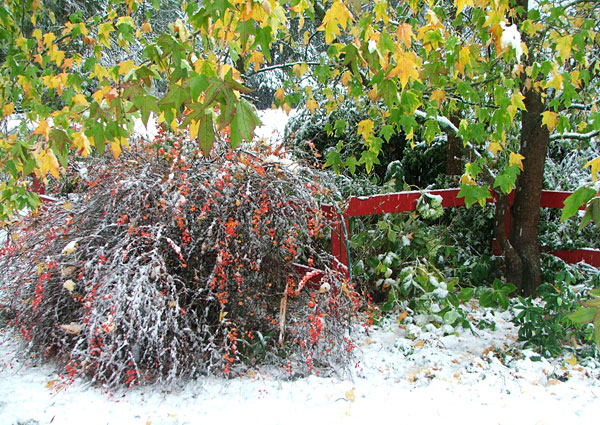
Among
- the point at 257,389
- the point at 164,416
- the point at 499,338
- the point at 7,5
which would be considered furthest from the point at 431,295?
the point at 7,5

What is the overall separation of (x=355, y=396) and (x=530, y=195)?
8.68ft

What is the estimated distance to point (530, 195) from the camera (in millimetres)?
4273

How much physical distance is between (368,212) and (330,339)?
1.13 meters

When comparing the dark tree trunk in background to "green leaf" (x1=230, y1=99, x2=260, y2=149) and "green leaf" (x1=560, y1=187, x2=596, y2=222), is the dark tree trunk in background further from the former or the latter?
"green leaf" (x1=230, y1=99, x2=260, y2=149)

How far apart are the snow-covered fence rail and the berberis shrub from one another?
239mm

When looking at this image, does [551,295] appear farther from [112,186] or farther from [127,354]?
[112,186]

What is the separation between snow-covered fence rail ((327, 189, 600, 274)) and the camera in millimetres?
3494

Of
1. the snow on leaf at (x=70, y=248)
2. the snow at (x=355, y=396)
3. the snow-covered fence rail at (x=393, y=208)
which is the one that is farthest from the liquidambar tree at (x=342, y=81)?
the snow at (x=355, y=396)

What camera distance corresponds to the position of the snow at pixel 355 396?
2.45m

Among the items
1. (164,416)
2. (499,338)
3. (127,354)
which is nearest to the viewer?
(164,416)

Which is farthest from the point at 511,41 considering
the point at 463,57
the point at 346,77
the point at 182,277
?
the point at 182,277

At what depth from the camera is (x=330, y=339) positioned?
3000mm

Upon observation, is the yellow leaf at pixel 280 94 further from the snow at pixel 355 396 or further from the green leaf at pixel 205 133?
the green leaf at pixel 205 133

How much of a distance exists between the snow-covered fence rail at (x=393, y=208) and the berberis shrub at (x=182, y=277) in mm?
239
